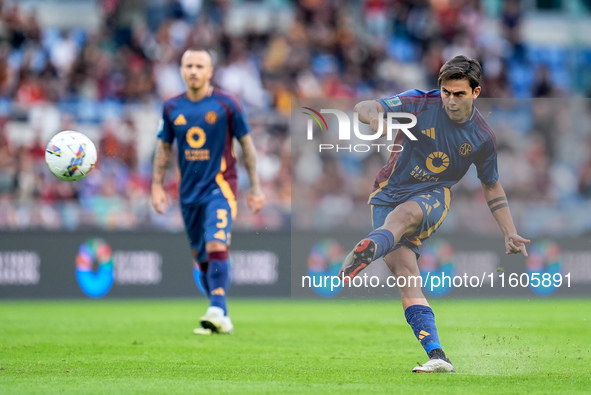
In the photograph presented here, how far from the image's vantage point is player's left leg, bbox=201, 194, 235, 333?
366 inches

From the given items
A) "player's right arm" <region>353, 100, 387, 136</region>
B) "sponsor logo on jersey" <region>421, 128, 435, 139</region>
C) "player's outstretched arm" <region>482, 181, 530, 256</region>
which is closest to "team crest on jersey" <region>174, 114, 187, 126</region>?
"player's right arm" <region>353, 100, 387, 136</region>

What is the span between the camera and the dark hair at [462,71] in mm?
6293

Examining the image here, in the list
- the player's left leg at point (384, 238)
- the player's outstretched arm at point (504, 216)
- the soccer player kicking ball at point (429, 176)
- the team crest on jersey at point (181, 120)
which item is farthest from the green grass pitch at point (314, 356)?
the team crest on jersey at point (181, 120)

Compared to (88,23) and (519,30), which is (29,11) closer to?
(88,23)

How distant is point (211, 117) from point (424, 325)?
156 inches

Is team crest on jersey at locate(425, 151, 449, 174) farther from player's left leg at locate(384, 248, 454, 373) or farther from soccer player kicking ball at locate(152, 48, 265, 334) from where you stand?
soccer player kicking ball at locate(152, 48, 265, 334)

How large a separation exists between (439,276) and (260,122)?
31.0 ft

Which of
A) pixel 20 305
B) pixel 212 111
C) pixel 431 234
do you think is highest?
pixel 212 111

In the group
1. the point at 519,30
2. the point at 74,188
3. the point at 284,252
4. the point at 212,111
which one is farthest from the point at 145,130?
the point at 519,30

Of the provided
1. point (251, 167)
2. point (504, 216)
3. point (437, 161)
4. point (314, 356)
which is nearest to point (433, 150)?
point (437, 161)

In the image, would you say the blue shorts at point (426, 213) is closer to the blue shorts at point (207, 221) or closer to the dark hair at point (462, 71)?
the dark hair at point (462, 71)

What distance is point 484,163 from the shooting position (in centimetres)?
660

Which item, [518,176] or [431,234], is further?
[518,176]

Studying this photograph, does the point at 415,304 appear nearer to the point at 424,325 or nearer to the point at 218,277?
the point at 424,325
